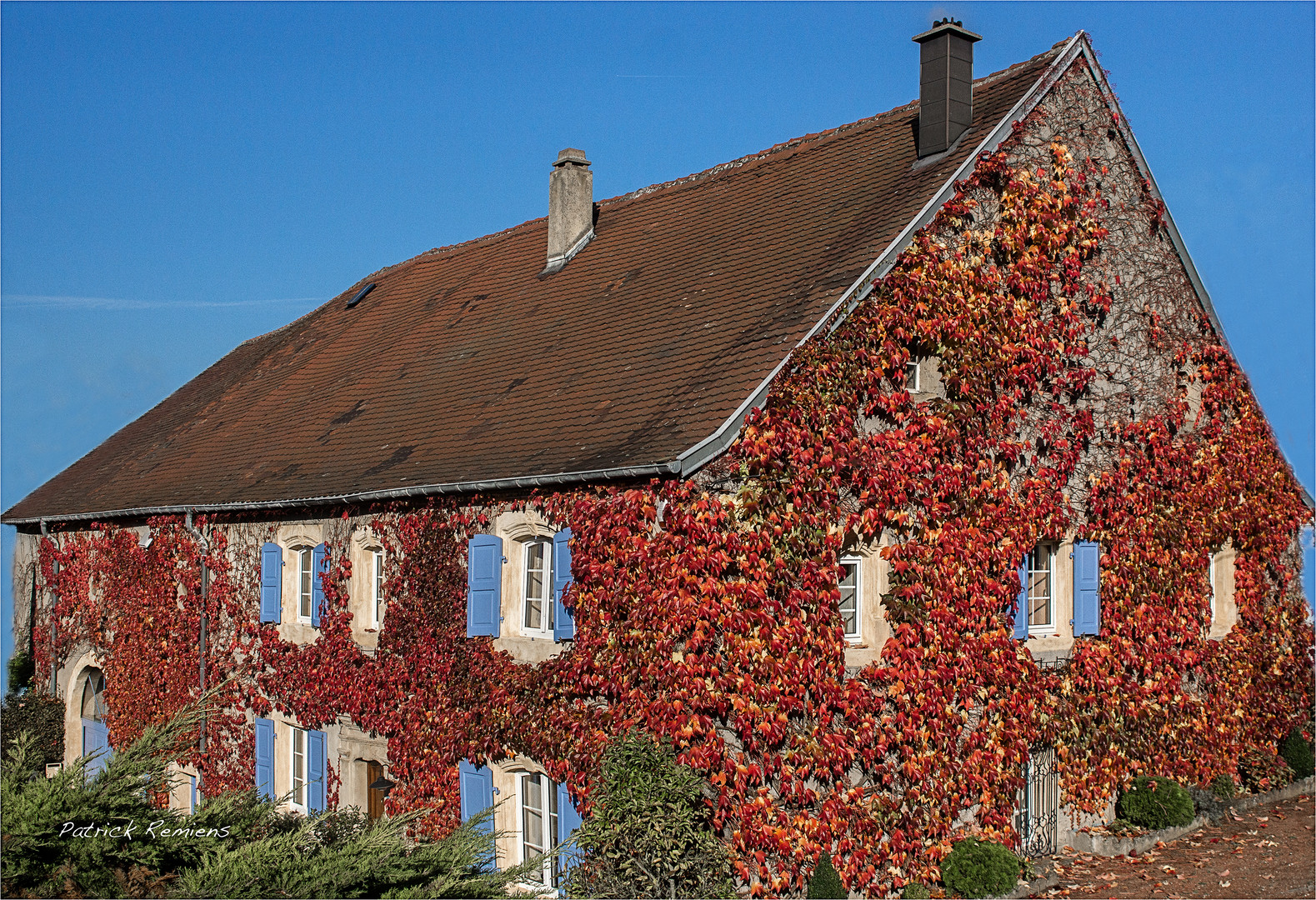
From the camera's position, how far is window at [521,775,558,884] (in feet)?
39.4

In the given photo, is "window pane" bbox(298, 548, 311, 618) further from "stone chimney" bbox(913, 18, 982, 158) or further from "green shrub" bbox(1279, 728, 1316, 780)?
"green shrub" bbox(1279, 728, 1316, 780)

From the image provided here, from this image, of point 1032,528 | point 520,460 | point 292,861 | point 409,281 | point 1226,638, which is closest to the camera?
point 292,861

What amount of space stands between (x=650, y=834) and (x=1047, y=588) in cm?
594

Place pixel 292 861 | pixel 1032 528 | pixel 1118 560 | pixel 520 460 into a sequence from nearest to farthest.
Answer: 1. pixel 292 861
2. pixel 520 460
3. pixel 1032 528
4. pixel 1118 560

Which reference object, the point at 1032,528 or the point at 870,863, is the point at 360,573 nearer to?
the point at 870,863

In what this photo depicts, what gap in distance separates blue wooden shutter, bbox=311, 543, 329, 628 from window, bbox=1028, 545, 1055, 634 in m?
8.45

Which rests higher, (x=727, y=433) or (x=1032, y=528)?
(x=727, y=433)

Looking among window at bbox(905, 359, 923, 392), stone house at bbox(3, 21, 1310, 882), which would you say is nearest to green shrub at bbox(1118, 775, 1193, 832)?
stone house at bbox(3, 21, 1310, 882)

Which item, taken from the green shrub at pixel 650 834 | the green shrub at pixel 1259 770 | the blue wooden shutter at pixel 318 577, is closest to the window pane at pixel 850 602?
the green shrub at pixel 650 834

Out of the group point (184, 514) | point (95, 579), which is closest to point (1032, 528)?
Result: point (184, 514)

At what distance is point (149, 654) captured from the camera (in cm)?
1839

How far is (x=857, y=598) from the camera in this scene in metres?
11.8

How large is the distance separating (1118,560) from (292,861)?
10.0m

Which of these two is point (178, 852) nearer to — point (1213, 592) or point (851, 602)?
point (851, 602)
